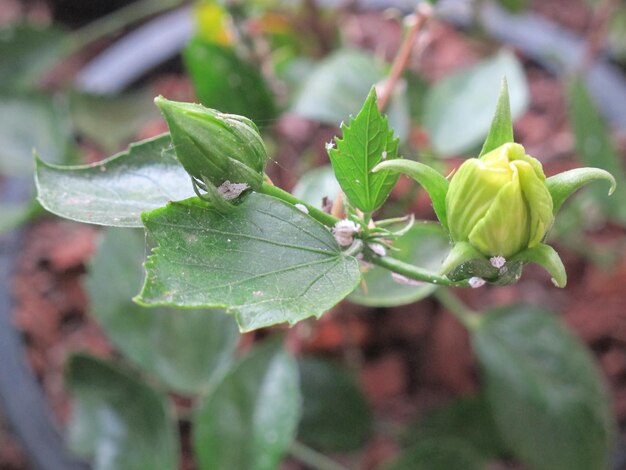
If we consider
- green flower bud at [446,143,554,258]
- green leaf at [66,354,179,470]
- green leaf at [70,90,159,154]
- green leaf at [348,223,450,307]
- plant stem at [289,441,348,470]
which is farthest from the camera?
green leaf at [70,90,159,154]

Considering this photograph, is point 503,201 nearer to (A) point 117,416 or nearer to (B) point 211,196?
(B) point 211,196

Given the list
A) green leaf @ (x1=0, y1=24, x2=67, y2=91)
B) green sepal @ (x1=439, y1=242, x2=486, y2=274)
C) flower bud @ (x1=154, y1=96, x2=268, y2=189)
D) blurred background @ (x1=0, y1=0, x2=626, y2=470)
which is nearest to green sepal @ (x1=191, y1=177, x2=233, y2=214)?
flower bud @ (x1=154, y1=96, x2=268, y2=189)

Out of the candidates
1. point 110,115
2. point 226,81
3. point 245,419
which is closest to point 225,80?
point 226,81

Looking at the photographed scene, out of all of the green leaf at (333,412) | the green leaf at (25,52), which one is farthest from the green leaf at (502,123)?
the green leaf at (25,52)

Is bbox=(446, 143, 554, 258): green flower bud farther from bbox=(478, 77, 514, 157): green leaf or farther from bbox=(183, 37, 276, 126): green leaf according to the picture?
bbox=(183, 37, 276, 126): green leaf

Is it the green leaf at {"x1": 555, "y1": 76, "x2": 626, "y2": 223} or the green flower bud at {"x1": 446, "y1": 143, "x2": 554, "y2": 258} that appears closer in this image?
the green flower bud at {"x1": 446, "y1": 143, "x2": 554, "y2": 258}

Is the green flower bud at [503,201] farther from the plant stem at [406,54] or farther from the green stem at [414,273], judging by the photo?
the plant stem at [406,54]
